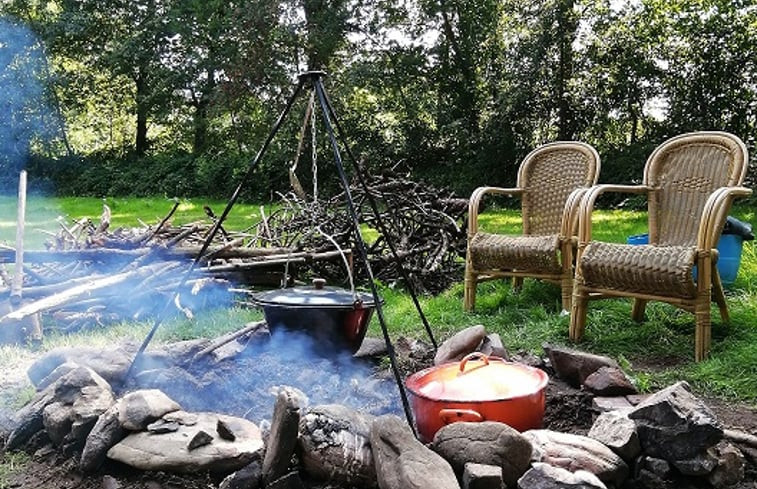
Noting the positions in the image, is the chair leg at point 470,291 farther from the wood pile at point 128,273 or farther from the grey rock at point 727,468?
the grey rock at point 727,468

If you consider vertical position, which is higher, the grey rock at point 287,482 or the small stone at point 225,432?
the small stone at point 225,432

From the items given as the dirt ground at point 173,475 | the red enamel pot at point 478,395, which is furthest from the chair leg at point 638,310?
the red enamel pot at point 478,395

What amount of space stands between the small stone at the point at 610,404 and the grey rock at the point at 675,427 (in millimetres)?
236

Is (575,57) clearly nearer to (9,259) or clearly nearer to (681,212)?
(681,212)

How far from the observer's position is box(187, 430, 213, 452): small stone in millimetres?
2016

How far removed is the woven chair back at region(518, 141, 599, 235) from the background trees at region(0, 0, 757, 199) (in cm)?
181

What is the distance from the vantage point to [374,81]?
39.8 ft

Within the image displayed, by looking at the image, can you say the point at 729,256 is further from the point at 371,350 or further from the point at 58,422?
the point at 58,422

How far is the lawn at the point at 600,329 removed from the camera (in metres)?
2.95

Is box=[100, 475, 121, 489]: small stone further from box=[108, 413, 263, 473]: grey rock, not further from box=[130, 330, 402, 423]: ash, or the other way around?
box=[130, 330, 402, 423]: ash

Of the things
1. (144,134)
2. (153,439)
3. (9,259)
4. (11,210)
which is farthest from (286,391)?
(144,134)

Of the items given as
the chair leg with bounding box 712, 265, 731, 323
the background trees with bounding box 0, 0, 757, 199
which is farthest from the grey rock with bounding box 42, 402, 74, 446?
the background trees with bounding box 0, 0, 757, 199

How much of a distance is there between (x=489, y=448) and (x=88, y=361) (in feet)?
5.62

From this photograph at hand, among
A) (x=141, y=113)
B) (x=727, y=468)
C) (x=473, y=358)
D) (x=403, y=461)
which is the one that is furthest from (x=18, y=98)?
(x=727, y=468)
